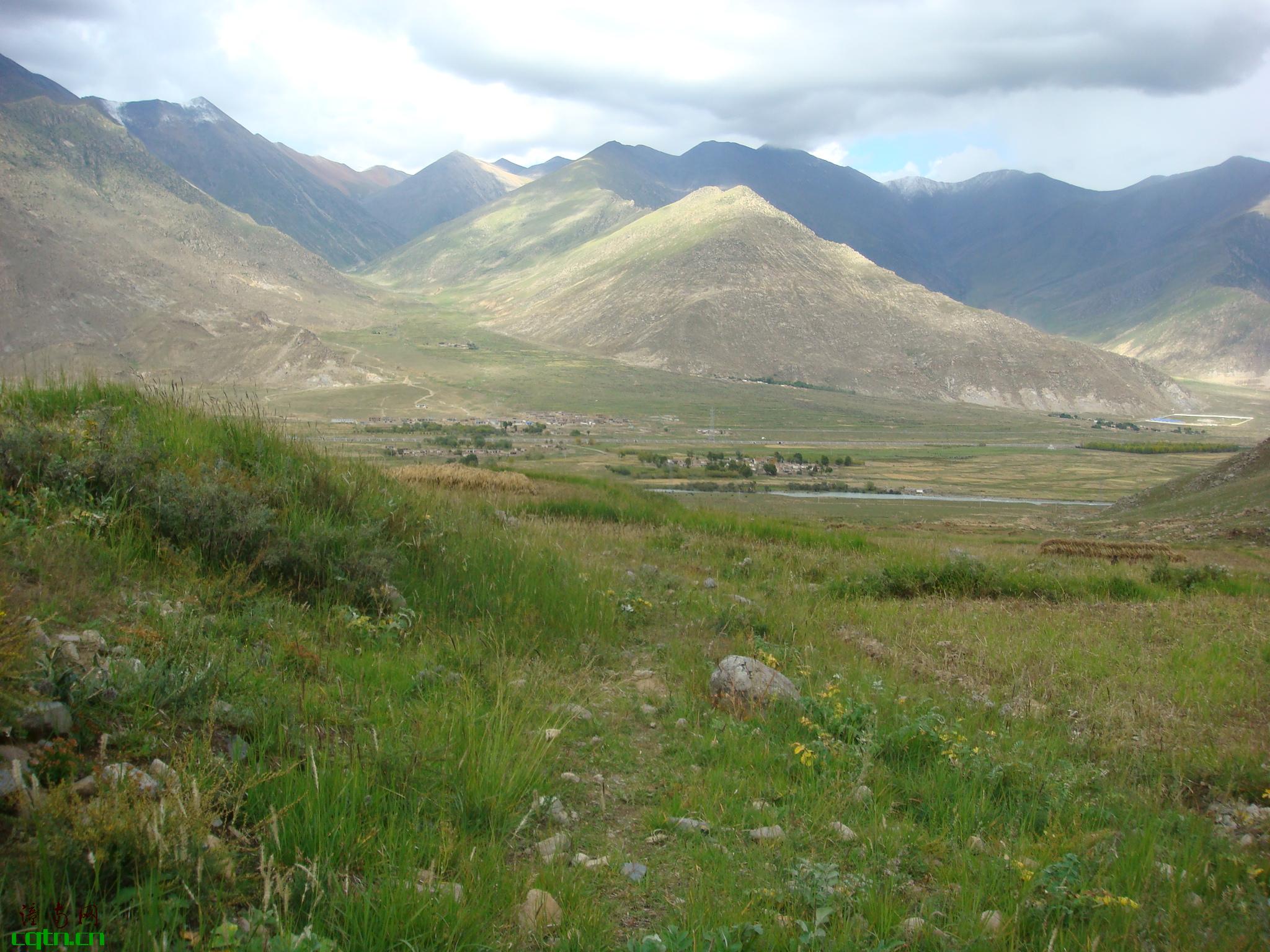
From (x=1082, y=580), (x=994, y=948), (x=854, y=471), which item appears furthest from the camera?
(x=854, y=471)

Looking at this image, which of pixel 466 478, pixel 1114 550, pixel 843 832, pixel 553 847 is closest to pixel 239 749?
pixel 553 847

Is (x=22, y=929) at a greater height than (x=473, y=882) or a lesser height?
greater

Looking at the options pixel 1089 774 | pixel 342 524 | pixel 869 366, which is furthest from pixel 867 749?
pixel 869 366

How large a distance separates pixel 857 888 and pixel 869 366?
124 meters

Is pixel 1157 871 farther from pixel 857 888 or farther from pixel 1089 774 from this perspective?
pixel 857 888

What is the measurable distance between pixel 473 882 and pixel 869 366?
410ft

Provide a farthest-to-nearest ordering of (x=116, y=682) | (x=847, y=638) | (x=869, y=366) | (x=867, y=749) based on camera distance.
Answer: (x=869, y=366)
(x=847, y=638)
(x=867, y=749)
(x=116, y=682)

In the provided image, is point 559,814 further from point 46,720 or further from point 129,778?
point 46,720

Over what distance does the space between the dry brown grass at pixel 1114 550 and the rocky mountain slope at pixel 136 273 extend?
6022 centimetres

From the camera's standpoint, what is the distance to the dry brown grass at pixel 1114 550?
14867 millimetres

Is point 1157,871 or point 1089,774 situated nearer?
point 1157,871

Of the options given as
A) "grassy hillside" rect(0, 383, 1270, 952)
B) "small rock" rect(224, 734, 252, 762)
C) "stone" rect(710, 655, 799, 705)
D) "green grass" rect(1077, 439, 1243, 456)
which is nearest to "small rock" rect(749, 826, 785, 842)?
"grassy hillside" rect(0, 383, 1270, 952)

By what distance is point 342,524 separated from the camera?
6711 mm

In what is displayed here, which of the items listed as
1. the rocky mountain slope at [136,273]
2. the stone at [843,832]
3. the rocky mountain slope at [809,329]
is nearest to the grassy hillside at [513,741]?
the stone at [843,832]
